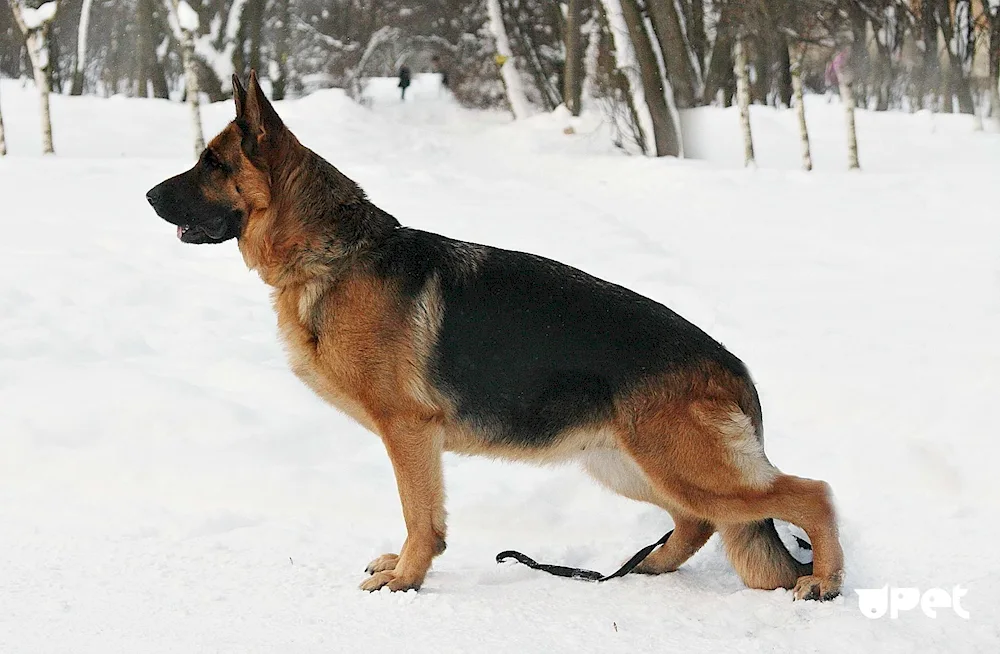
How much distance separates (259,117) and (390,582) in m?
1.84

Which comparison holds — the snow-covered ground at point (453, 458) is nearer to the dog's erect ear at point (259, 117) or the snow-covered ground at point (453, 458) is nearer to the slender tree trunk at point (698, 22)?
the dog's erect ear at point (259, 117)

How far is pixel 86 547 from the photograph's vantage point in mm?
4020

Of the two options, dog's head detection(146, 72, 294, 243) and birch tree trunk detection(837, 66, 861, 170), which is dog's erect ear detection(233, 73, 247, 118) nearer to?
dog's head detection(146, 72, 294, 243)

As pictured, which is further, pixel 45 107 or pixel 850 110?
pixel 850 110

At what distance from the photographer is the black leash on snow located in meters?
3.86

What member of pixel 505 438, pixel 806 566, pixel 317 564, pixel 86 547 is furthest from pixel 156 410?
pixel 806 566

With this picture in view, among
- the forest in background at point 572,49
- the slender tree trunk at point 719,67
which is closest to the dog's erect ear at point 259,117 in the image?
the forest in background at point 572,49

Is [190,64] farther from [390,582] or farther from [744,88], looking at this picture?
[390,582]

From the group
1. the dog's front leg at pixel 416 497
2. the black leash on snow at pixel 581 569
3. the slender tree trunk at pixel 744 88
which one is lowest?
the black leash on snow at pixel 581 569

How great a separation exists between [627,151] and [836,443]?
14.9m

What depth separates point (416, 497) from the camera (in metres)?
3.75

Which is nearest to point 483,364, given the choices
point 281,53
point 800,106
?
point 800,106

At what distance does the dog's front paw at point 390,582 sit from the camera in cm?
365

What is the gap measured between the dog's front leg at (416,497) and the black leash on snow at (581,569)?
1.12 feet
